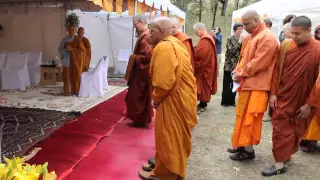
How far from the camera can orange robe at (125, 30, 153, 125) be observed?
4.14 metres

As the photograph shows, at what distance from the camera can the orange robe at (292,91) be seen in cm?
287

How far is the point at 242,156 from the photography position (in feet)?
11.3

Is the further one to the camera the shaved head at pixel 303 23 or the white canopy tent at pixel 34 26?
the white canopy tent at pixel 34 26

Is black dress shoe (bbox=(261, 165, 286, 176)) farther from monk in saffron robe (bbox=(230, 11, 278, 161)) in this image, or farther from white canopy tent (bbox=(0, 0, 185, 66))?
white canopy tent (bbox=(0, 0, 185, 66))

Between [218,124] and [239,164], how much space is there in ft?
5.13

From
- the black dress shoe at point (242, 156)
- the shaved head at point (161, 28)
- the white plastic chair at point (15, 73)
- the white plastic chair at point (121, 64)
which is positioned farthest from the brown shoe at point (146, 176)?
the white plastic chair at point (121, 64)

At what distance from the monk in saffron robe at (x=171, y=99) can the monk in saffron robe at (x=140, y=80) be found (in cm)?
146

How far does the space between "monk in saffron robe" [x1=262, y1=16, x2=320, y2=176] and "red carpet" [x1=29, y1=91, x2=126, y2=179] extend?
1.94 m

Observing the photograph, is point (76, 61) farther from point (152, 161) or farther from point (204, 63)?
point (152, 161)

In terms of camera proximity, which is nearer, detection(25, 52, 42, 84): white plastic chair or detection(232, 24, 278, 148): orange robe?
detection(232, 24, 278, 148): orange robe

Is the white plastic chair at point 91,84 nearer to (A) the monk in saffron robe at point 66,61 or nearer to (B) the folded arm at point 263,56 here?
(A) the monk in saffron robe at point 66,61

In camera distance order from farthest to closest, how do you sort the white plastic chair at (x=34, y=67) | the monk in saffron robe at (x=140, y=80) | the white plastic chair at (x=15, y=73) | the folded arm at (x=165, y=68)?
1. the white plastic chair at (x=34, y=67)
2. the white plastic chair at (x=15, y=73)
3. the monk in saffron robe at (x=140, y=80)
4. the folded arm at (x=165, y=68)

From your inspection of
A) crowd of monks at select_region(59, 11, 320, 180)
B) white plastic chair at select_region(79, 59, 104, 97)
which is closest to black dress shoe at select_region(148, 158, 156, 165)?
crowd of monks at select_region(59, 11, 320, 180)

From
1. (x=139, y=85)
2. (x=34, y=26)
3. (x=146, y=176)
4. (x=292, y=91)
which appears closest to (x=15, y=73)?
(x=34, y=26)
